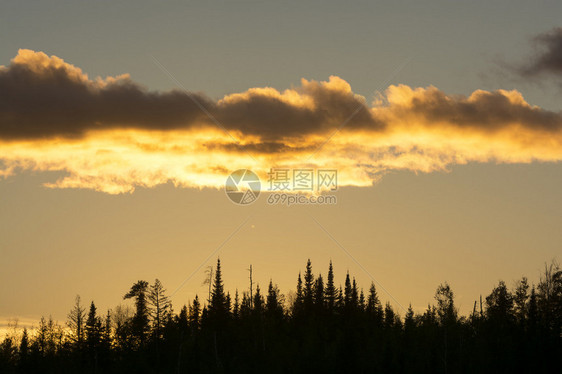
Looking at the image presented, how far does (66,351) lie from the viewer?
121125 mm

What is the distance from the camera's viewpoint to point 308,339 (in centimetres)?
11431

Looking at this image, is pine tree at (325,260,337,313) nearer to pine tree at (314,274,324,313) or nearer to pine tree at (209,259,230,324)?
pine tree at (314,274,324,313)

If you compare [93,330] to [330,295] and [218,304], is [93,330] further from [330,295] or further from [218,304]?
[330,295]

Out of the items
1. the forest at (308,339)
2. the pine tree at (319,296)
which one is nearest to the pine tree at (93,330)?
the forest at (308,339)

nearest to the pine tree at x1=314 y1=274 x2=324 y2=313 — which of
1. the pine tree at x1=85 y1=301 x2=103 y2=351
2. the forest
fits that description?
the forest

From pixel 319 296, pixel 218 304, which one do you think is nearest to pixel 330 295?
pixel 319 296

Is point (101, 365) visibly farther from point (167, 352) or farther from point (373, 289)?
point (373, 289)

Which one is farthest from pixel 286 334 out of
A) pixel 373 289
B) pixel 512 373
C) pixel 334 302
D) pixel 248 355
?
pixel 373 289

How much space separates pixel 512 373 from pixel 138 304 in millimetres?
63046

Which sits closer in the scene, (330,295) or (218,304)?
(218,304)

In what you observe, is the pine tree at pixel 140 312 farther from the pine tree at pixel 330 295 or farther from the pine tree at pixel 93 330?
the pine tree at pixel 330 295

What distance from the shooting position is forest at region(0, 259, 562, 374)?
3728 inches

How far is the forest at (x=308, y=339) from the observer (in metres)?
94.7

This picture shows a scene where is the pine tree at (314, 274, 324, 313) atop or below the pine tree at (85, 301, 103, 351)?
atop
